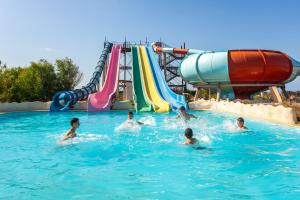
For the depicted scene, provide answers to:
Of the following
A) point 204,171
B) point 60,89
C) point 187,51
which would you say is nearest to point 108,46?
point 60,89

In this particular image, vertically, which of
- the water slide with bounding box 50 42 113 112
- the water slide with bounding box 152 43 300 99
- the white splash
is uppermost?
the water slide with bounding box 152 43 300 99

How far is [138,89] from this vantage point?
22.8 m

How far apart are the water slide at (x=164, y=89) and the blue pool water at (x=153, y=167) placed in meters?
8.98

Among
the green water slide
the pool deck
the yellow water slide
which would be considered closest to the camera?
the pool deck

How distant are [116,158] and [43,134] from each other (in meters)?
5.05

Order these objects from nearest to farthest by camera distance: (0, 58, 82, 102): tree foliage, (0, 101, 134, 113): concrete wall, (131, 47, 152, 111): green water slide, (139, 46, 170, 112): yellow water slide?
(139, 46, 170, 112): yellow water slide, (131, 47, 152, 111): green water slide, (0, 101, 134, 113): concrete wall, (0, 58, 82, 102): tree foliage

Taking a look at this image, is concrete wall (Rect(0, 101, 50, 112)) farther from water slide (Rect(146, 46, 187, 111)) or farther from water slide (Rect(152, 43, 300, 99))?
water slide (Rect(152, 43, 300, 99))

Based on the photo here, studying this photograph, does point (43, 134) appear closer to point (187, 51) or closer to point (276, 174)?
point (276, 174)

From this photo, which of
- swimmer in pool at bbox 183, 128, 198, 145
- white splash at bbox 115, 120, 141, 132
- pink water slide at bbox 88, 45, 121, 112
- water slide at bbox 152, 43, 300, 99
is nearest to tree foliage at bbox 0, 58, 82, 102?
pink water slide at bbox 88, 45, 121, 112

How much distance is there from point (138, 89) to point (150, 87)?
931 mm

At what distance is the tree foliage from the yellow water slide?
843cm

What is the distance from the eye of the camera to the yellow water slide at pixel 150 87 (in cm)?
1941

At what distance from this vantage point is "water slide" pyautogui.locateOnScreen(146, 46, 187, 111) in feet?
63.2

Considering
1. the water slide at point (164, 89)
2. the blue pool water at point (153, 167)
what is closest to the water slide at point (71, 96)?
the water slide at point (164, 89)
